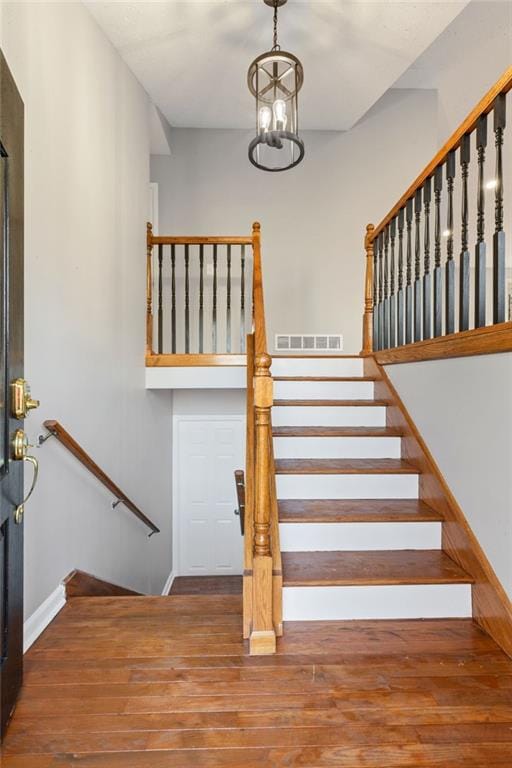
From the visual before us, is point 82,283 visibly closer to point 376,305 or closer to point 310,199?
point 376,305

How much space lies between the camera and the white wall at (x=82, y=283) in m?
1.90

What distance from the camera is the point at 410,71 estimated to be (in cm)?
452

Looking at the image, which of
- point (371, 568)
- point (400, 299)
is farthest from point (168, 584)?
point (400, 299)

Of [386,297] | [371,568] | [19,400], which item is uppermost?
[386,297]

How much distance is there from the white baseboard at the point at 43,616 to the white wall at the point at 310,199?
345 cm

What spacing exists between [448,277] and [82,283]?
192cm

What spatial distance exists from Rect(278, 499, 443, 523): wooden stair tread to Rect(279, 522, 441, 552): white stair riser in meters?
0.03

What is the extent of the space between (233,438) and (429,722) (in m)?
3.69

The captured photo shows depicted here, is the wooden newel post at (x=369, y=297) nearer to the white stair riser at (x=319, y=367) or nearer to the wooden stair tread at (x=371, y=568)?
the white stair riser at (x=319, y=367)

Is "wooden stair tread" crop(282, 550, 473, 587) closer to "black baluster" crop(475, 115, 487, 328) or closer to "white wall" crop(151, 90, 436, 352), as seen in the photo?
"black baluster" crop(475, 115, 487, 328)

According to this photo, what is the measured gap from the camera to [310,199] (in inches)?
194

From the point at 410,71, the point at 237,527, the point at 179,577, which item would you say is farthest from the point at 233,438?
the point at 410,71

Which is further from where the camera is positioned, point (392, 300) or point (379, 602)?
point (392, 300)

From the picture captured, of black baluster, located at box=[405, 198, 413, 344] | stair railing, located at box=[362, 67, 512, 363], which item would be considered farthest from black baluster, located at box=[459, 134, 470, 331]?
black baluster, located at box=[405, 198, 413, 344]
